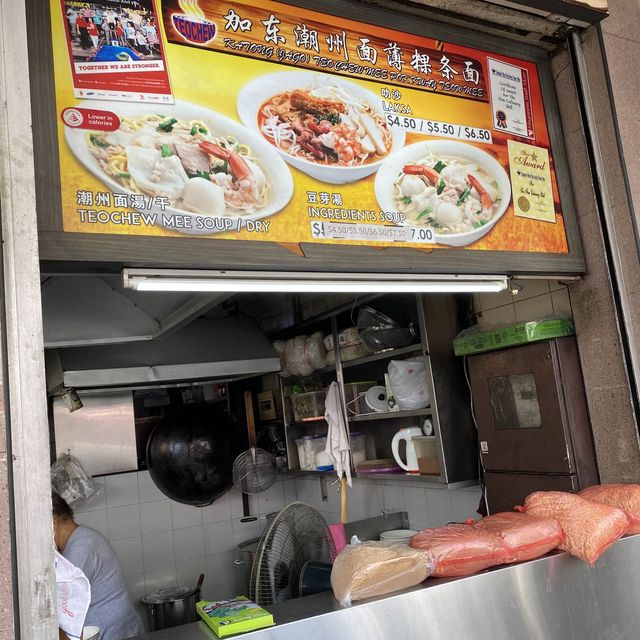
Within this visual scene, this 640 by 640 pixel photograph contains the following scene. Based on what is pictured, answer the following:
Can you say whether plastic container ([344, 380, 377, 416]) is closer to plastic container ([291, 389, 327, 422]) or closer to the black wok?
plastic container ([291, 389, 327, 422])

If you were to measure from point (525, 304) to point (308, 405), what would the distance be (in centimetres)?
240

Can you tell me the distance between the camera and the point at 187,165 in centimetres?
186

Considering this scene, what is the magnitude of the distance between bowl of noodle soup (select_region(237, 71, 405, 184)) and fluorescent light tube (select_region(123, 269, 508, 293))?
1.13ft

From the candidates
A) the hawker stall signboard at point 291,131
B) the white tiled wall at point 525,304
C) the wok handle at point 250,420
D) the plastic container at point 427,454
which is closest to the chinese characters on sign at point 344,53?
the hawker stall signboard at point 291,131

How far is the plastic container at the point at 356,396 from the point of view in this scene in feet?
14.6

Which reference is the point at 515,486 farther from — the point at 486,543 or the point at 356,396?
the point at 356,396

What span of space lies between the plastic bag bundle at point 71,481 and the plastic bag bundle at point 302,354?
1937 millimetres

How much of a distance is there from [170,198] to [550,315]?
1863 millimetres

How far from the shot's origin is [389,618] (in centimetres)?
175

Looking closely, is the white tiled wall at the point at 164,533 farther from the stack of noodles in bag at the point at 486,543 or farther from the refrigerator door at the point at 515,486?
the stack of noodles in bag at the point at 486,543

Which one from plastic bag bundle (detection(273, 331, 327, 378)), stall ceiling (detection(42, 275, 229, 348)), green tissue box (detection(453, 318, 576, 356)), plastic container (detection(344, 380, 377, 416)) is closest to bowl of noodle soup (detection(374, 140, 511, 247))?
green tissue box (detection(453, 318, 576, 356))

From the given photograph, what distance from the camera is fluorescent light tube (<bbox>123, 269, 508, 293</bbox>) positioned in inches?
70.7

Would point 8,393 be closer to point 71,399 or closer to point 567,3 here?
point 567,3

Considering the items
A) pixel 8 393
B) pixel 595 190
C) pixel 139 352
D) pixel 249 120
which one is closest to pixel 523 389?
pixel 595 190
